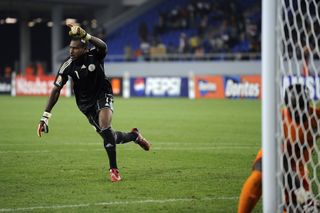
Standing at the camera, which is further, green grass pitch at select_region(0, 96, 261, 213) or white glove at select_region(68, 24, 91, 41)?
white glove at select_region(68, 24, 91, 41)

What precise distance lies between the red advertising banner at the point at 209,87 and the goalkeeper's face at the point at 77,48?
922 inches

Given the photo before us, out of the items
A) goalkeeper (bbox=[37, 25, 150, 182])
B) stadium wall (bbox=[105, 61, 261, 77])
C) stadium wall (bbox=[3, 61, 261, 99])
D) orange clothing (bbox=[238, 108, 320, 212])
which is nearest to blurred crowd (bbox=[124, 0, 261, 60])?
stadium wall (bbox=[105, 61, 261, 77])

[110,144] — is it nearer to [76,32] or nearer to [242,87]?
[76,32]

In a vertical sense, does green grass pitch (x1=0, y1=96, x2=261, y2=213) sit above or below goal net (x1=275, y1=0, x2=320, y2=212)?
below

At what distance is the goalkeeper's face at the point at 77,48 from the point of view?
918 cm

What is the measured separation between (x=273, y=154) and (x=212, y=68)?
3242 cm

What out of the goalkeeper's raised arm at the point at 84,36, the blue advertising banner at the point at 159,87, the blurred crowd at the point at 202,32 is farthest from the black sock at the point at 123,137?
the blurred crowd at the point at 202,32

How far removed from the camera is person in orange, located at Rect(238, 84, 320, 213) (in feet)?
19.5

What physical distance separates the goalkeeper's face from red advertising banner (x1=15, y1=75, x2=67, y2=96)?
28.4 metres

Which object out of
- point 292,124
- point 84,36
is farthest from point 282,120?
point 84,36

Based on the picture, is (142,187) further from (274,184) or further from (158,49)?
(158,49)

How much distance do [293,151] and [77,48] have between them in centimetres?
406

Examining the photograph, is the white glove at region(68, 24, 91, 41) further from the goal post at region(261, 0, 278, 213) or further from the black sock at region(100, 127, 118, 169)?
the goal post at region(261, 0, 278, 213)

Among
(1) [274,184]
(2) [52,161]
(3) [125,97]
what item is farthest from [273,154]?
(3) [125,97]
